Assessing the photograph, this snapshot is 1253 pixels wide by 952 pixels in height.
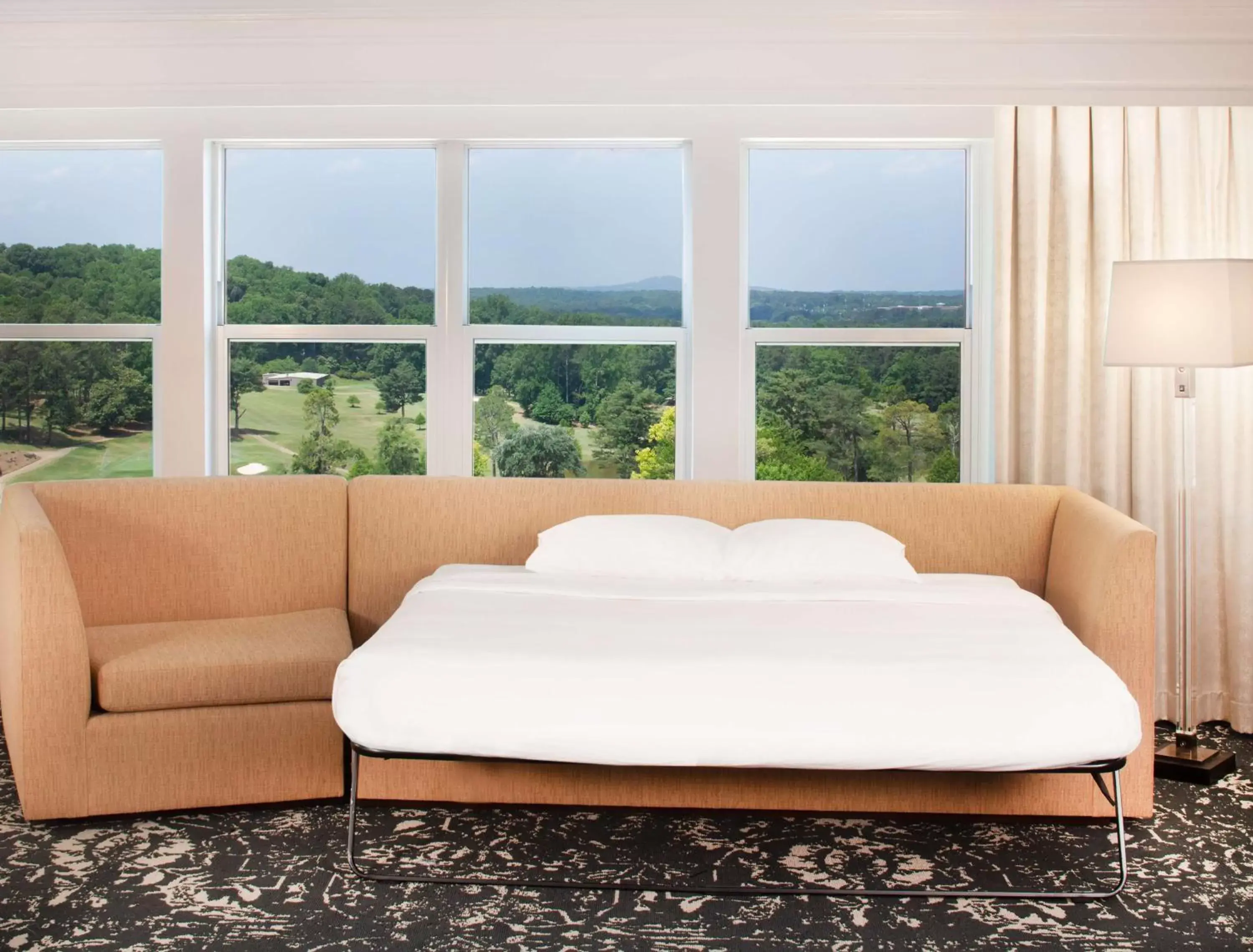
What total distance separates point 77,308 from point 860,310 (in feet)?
9.68

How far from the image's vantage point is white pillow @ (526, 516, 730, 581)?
3.65m

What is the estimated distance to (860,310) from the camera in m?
4.63

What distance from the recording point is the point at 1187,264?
3676 mm

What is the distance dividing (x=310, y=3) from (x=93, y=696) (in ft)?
8.19

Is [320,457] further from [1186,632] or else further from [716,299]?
[1186,632]

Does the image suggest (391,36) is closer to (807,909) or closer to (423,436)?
(423,436)

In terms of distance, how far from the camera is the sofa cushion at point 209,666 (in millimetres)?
3172

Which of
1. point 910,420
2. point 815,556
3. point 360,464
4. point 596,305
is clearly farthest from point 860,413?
point 360,464

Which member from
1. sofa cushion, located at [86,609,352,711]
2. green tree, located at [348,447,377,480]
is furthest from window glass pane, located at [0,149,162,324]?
sofa cushion, located at [86,609,352,711]

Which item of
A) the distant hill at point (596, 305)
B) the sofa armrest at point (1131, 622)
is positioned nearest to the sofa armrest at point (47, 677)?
the distant hill at point (596, 305)

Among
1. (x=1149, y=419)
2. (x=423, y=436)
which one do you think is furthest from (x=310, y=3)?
(x=1149, y=419)

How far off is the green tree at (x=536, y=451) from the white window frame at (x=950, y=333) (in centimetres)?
66

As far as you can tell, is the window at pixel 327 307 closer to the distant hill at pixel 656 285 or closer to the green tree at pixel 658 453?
the distant hill at pixel 656 285

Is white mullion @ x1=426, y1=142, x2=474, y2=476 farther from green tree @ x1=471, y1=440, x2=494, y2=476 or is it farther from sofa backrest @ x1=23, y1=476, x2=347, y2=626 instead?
sofa backrest @ x1=23, y1=476, x2=347, y2=626
